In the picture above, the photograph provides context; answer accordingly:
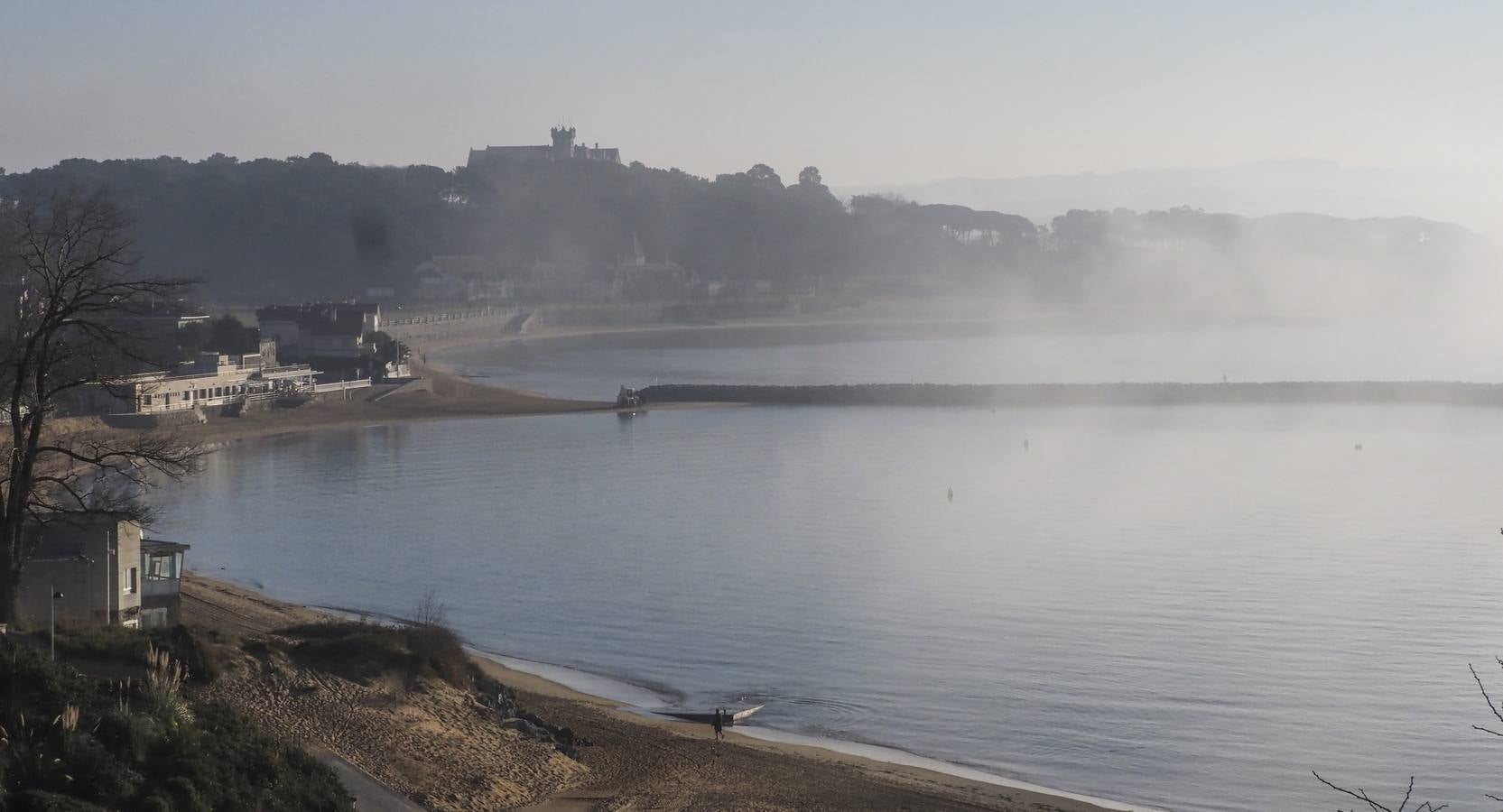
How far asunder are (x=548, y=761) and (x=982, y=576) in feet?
28.8

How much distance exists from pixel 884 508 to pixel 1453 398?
2314 centimetres

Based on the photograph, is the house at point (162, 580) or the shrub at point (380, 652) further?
the house at point (162, 580)

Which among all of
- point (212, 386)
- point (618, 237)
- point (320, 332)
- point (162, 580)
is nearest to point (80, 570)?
point (162, 580)

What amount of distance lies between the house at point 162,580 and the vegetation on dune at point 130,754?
463cm

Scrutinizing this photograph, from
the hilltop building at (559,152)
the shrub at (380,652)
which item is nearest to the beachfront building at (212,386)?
the shrub at (380,652)

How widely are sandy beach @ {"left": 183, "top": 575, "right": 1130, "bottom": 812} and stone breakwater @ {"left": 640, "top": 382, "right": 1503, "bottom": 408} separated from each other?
93.1 feet

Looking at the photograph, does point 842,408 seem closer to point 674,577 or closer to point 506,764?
point 674,577

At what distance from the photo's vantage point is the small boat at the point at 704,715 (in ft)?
35.0

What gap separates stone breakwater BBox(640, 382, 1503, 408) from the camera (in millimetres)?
38531

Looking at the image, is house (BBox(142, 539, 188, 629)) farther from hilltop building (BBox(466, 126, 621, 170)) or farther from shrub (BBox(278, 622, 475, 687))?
hilltop building (BBox(466, 126, 621, 170))

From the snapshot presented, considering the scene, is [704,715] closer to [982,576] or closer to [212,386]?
[982,576]

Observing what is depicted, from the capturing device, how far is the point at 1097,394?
40.0 metres

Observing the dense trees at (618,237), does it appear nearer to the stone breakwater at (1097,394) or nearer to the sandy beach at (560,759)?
the stone breakwater at (1097,394)

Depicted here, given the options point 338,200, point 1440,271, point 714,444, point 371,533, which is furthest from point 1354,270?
point 371,533
